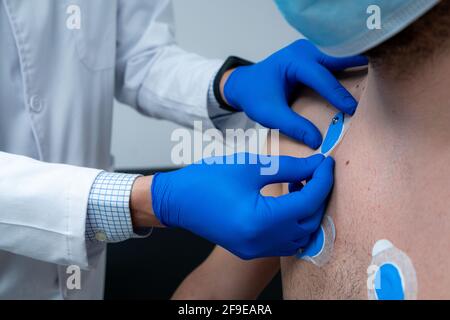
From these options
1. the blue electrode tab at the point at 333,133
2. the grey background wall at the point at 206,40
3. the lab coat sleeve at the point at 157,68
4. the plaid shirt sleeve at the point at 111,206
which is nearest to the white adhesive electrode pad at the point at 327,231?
the blue electrode tab at the point at 333,133

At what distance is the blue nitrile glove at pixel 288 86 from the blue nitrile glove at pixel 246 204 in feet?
0.34

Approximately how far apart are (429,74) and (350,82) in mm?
257

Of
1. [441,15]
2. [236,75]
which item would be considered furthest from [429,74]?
[236,75]

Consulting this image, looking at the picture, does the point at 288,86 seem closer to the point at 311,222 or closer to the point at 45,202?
the point at 311,222

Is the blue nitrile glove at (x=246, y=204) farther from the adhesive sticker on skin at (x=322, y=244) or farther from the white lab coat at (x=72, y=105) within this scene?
the white lab coat at (x=72, y=105)

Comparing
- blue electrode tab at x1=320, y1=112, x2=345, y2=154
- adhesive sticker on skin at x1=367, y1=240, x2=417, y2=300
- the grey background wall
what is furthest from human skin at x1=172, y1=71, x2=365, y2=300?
the grey background wall

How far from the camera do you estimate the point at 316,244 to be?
0.91m

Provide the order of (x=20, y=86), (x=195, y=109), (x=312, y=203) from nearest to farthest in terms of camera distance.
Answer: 1. (x=312, y=203)
2. (x=20, y=86)
3. (x=195, y=109)

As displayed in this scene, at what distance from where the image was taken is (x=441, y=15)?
0.71m

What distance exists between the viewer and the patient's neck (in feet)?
2.52

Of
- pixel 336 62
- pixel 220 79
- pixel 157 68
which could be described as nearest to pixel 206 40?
pixel 157 68

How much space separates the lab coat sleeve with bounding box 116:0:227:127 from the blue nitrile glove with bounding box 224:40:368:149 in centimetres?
11

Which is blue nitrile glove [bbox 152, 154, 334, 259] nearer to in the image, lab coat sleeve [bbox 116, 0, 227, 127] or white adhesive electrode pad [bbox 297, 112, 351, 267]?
white adhesive electrode pad [bbox 297, 112, 351, 267]
